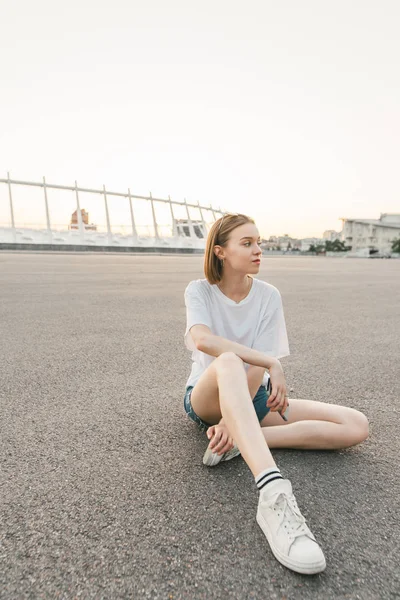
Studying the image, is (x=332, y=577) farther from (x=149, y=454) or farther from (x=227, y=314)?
(x=227, y=314)

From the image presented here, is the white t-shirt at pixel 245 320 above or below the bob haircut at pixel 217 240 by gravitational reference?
below

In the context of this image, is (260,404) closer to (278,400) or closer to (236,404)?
(278,400)

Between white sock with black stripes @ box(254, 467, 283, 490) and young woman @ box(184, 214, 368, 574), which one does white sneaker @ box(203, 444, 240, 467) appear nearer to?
young woman @ box(184, 214, 368, 574)

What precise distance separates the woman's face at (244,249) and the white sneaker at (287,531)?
103cm

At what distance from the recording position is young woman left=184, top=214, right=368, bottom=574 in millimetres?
1924

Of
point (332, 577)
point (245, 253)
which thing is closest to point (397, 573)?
point (332, 577)

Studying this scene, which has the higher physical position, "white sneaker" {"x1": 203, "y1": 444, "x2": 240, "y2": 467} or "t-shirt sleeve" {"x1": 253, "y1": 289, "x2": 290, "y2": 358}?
"t-shirt sleeve" {"x1": 253, "y1": 289, "x2": 290, "y2": 358}

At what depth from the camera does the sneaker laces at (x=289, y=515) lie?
155 centimetres

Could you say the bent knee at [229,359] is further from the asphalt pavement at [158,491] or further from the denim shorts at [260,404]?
the asphalt pavement at [158,491]

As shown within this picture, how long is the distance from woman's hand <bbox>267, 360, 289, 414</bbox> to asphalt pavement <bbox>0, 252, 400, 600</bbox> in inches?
10.9

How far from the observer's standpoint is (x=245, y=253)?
230cm

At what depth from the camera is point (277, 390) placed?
2119mm

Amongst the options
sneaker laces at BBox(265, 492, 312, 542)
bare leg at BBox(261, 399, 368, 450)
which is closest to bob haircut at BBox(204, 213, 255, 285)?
bare leg at BBox(261, 399, 368, 450)

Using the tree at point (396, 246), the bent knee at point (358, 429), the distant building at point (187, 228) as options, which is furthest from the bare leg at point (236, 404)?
the tree at point (396, 246)
